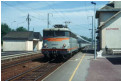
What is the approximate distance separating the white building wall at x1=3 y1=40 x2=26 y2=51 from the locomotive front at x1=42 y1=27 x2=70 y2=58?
99.2 feet

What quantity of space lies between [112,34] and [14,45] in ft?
86.2

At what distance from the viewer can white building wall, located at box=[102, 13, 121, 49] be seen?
34803 mm

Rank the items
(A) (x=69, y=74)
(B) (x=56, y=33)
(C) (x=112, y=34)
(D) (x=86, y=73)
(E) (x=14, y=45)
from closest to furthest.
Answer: (A) (x=69, y=74)
(D) (x=86, y=73)
(B) (x=56, y=33)
(C) (x=112, y=34)
(E) (x=14, y=45)

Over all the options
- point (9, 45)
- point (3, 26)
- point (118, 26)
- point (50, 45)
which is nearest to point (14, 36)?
point (9, 45)

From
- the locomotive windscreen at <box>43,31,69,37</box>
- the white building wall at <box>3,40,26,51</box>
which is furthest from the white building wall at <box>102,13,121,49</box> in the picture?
the white building wall at <box>3,40,26,51</box>

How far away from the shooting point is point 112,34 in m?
35.1

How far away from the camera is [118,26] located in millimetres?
34969

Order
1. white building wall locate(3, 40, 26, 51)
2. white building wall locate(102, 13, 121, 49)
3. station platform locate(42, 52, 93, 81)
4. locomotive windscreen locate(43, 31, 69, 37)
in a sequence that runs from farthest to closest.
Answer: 1. white building wall locate(3, 40, 26, 51)
2. white building wall locate(102, 13, 121, 49)
3. locomotive windscreen locate(43, 31, 69, 37)
4. station platform locate(42, 52, 93, 81)

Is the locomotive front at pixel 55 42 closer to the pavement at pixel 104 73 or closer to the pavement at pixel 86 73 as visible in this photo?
the pavement at pixel 86 73

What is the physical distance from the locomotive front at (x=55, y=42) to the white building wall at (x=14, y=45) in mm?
30241

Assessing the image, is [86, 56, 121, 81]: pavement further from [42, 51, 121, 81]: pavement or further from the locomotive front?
the locomotive front

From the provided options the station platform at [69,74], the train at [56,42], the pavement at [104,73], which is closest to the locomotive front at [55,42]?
the train at [56,42]

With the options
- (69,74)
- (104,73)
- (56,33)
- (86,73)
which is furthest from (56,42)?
(104,73)

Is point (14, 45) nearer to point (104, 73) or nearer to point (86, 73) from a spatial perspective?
point (86, 73)
